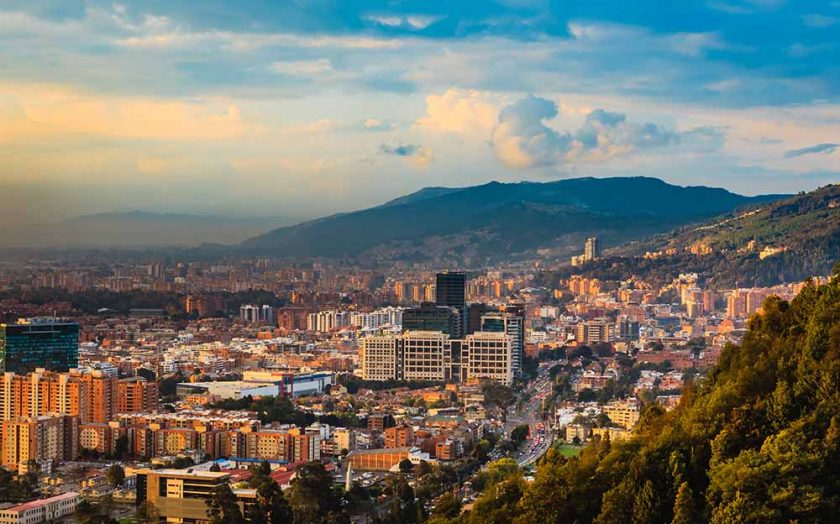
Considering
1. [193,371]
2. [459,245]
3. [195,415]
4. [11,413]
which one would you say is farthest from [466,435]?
[459,245]

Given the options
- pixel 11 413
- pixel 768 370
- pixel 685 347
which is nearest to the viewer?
pixel 768 370

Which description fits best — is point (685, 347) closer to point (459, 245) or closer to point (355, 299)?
point (355, 299)

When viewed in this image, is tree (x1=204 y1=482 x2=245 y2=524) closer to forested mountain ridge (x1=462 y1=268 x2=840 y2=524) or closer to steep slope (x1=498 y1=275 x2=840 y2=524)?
forested mountain ridge (x1=462 y1=268 x2=840 y2=524)

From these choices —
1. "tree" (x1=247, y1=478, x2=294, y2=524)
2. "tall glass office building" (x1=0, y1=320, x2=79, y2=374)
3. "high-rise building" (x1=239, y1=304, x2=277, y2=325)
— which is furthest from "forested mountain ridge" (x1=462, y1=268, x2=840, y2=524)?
"high-rise building" (x1=239, y1=304, x2=277, y2=325)

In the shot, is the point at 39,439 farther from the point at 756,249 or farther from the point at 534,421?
the point at 756,249

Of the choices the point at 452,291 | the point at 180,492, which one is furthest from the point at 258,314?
the point at 180,492

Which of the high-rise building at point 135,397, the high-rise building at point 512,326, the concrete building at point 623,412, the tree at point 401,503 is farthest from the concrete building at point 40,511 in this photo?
the high-rise building at point 512,326
